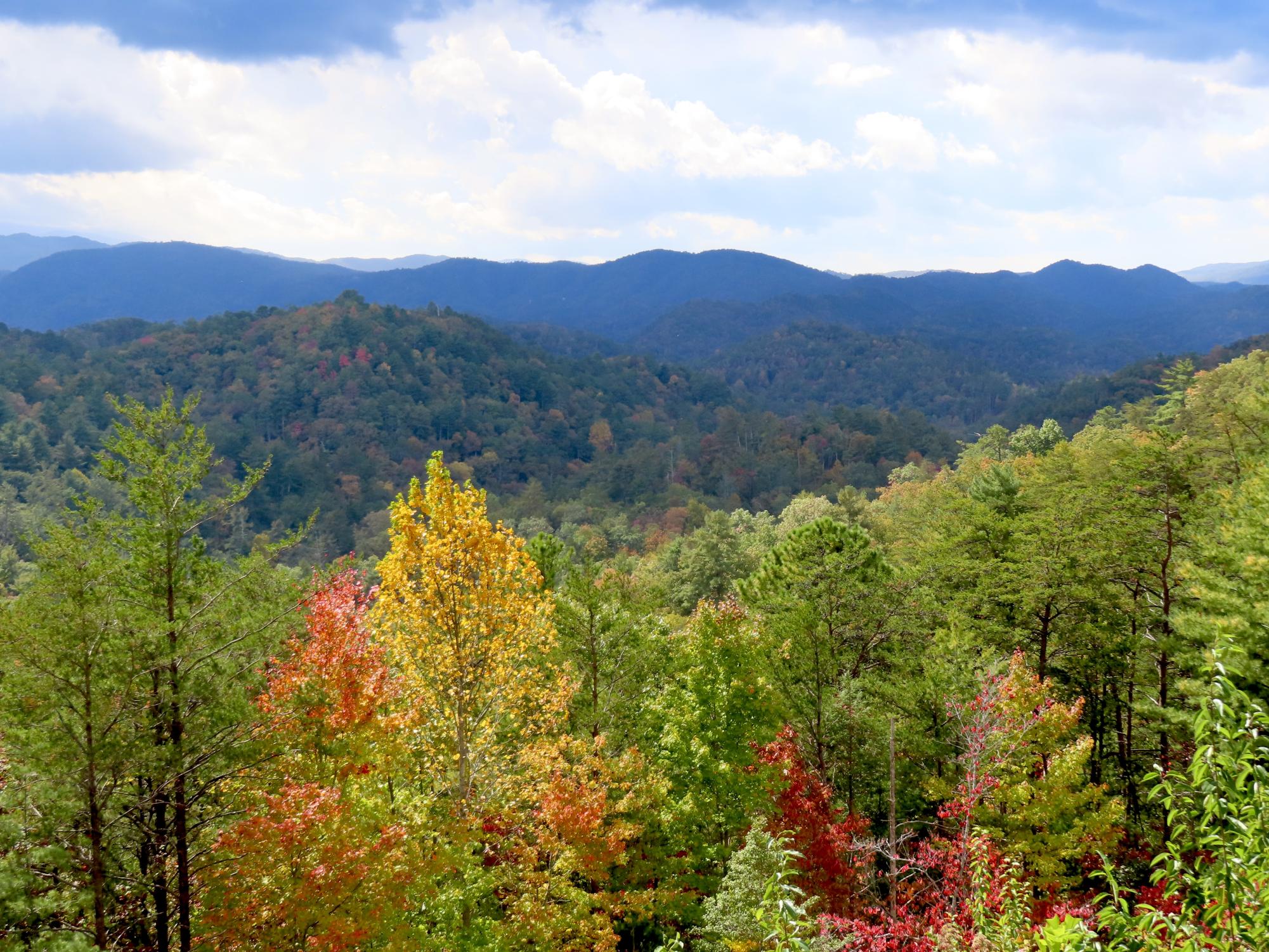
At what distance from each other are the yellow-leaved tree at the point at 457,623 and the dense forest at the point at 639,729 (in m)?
0.07

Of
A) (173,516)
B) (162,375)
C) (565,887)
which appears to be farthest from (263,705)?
(162,375)

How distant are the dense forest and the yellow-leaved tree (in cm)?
7

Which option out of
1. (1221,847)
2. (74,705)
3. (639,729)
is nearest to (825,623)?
(639,729)

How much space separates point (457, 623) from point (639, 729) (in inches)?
336

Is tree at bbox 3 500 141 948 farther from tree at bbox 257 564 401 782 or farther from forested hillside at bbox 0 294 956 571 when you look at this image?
forested hillside at bbox 0 294 956 571

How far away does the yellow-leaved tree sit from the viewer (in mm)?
12328

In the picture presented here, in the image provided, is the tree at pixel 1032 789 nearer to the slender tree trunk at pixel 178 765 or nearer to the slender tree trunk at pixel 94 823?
the slender tree trunk at pixel 178 765

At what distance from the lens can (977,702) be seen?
16.5 metres

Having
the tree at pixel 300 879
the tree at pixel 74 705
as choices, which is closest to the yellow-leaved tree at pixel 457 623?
the tree at pixel 300 879

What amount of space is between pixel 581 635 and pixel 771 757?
562cm

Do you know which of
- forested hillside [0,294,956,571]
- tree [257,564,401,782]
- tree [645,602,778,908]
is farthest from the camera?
forested hillside [0,294,956,571]

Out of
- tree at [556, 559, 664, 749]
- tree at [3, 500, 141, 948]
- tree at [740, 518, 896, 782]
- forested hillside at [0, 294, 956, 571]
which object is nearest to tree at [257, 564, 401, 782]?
tree at [3, 500, 141, 948]

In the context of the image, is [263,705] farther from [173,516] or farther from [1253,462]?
[1253,462]

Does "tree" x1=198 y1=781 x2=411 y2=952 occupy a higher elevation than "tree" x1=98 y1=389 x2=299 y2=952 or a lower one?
lower
